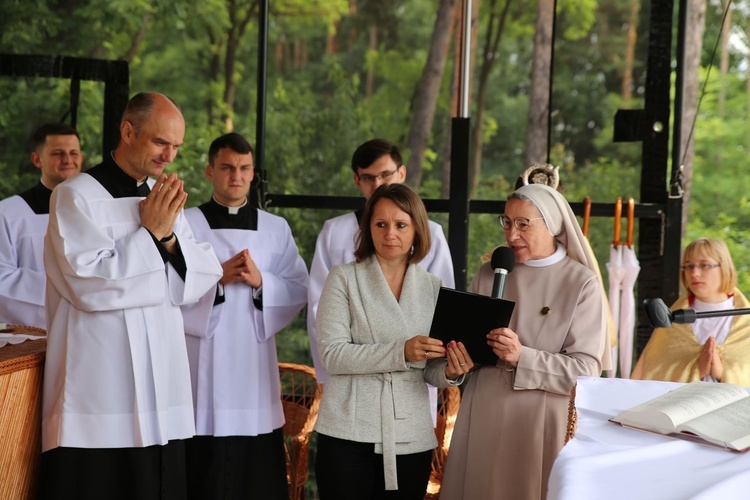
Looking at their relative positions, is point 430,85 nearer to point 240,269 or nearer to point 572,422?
point 240,269

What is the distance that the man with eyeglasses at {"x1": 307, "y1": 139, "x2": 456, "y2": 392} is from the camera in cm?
443

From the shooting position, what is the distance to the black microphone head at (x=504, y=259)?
3.24 meters

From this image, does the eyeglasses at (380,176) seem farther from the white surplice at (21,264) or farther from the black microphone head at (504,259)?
the white surplice at (21,264)

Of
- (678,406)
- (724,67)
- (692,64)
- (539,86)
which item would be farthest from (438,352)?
(724,67)

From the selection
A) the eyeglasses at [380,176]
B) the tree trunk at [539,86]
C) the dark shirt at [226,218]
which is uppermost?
the tree trunk at [539,86]

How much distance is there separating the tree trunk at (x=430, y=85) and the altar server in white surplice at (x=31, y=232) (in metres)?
4.70

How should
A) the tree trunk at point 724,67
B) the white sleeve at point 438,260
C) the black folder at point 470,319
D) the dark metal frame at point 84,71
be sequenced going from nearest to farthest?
the black folder at point 470,319 → the white sleeve at point 438,260 → the dark metal frame at point 84,71 → the tree trunk at point 724,67

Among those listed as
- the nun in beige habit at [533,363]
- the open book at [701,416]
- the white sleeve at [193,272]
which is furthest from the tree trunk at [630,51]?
→ the open book at [701,416]

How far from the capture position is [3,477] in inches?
134

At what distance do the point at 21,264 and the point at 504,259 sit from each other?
2992 millimetres

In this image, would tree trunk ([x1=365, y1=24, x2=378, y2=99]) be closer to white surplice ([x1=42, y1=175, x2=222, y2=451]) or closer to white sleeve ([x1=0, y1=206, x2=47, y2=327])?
white sleeve ([x1=0, y1=206, x2=47, y2=327])

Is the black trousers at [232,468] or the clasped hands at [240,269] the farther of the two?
the black trousers at [232,468]

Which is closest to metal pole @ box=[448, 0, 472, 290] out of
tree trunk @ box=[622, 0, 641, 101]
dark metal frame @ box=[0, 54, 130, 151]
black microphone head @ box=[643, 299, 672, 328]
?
dark metal frame @ box=[0, 54, 130, 151]

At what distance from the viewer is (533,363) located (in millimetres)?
3332
